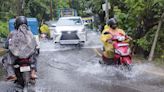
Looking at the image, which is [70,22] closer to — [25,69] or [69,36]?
[69,36]

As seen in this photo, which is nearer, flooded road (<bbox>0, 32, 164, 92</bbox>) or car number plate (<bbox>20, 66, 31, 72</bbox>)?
car number plate (<bbox>20, 66, 31, 72</bbox>)

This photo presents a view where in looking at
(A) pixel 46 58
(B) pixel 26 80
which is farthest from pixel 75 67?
(B) pixel 26 80

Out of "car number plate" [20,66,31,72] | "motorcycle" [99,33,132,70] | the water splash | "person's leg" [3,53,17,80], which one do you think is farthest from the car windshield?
"car number plate" [20,66,31,72]

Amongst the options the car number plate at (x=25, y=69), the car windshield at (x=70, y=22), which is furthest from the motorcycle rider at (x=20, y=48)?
the car windshield at (x=70, y=22)

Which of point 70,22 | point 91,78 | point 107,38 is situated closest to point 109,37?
point 107,38

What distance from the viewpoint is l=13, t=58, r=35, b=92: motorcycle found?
9.40 metres

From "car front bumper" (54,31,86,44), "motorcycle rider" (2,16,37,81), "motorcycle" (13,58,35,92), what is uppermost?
"motorcycle rider" (2,16,37,81)

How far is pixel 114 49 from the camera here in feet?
44.5

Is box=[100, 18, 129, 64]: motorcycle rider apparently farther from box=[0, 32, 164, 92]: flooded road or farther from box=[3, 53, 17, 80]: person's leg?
box=[3, 53, 17, 80]: person's leg

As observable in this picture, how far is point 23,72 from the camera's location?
9.46 m

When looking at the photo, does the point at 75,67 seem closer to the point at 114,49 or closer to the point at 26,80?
the point at 114,49

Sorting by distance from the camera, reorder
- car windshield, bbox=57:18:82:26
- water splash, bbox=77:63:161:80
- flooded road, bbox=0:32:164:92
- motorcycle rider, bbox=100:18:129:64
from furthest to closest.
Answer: car windshield, bbox=57:18:82:26
motorcycle rider, bbox=100:18:129:64
water splash, bbox=77:63:161:80
flooded road, bbox=0:32:164:92

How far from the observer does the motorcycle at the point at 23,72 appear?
9.40 metres

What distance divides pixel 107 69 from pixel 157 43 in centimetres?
386
